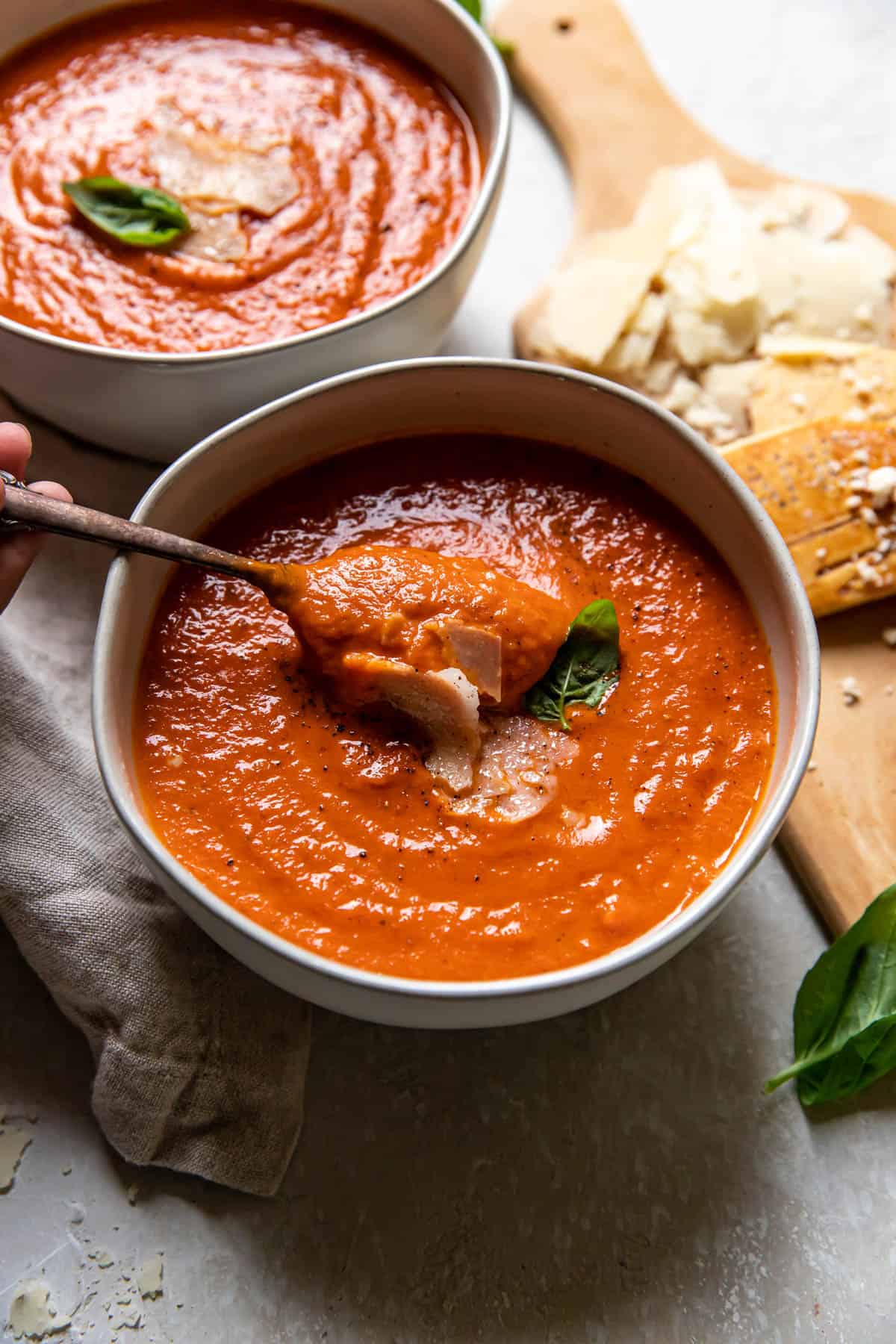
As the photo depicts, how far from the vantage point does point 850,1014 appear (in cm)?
252

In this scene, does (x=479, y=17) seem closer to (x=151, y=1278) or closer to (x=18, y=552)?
(x=18, y=552)

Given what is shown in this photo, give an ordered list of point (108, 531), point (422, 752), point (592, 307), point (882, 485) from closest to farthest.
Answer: point (108, 531)
point (422, 752)
point (882, 485)
point (592, 307)

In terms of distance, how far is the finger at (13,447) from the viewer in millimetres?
2342

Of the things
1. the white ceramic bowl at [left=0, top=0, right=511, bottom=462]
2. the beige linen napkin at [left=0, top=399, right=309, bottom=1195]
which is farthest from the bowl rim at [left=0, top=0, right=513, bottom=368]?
the beige linen napkin at [left=0, top=399, right=309, bottom=1195]

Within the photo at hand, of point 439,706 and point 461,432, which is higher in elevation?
point 461,432

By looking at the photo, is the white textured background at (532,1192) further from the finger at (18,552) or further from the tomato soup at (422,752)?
the finger at (18,552)

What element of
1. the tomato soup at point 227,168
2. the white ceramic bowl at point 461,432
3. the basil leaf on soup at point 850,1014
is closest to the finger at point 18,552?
the white ceramic bowl at point 461,432

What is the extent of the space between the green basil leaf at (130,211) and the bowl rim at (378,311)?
0.87ft

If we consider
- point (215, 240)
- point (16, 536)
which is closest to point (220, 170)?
point (215, 240)

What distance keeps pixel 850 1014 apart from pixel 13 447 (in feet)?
6.13

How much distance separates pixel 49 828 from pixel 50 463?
919mm

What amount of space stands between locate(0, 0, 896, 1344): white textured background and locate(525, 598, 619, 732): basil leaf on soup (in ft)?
2.11

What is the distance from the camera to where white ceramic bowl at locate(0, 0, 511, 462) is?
8.48ft

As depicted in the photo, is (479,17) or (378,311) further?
(479,17)
